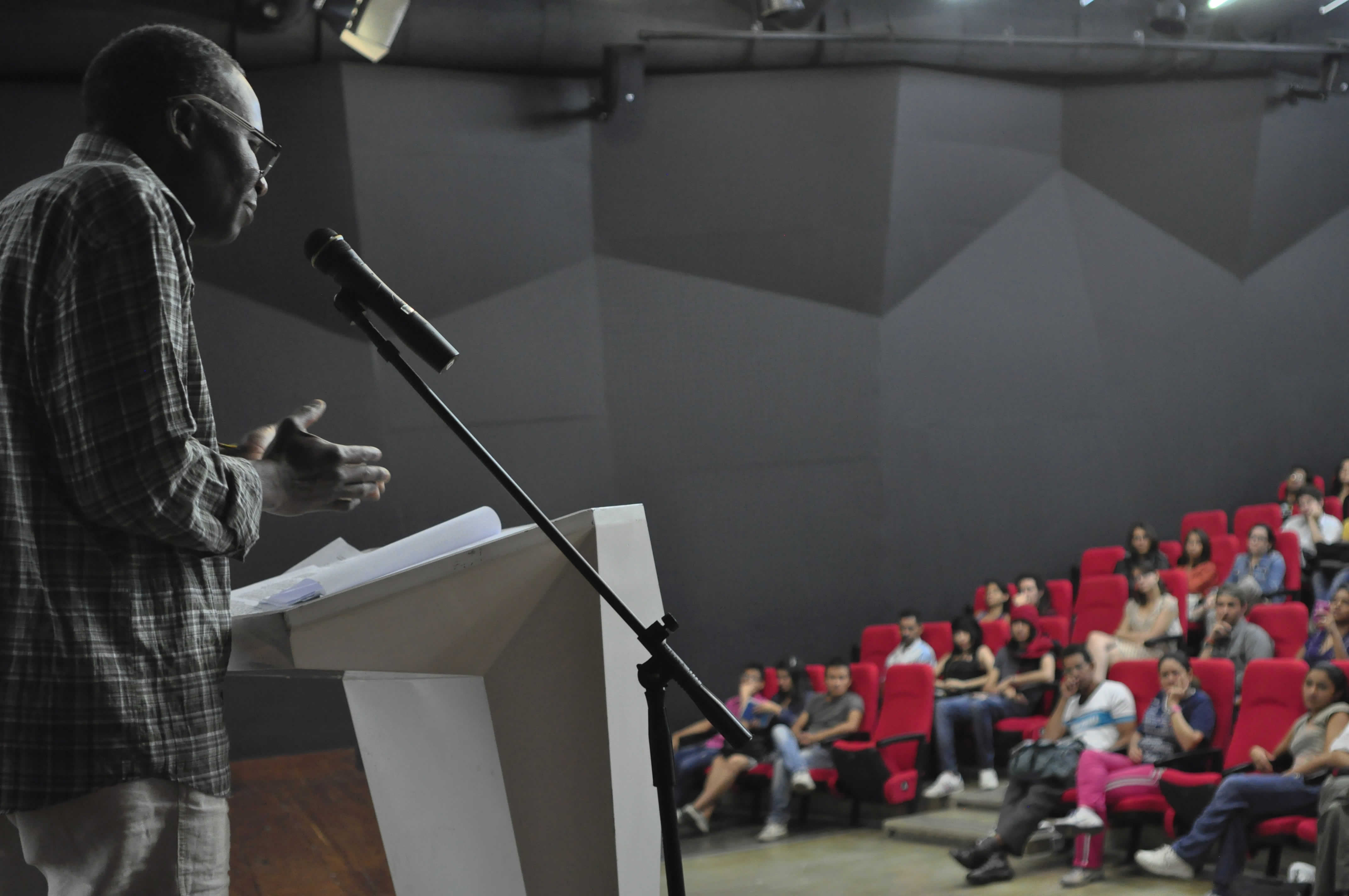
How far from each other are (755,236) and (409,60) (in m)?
2.37

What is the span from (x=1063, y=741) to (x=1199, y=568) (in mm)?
2636

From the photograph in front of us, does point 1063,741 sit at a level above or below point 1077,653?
Answer: below

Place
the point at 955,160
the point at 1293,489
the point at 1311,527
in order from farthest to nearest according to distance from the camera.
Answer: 1. the point at 955,160
2. the point at 1293,489
3. the point at 1311,527

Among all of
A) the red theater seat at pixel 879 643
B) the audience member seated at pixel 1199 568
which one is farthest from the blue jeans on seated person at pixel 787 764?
the audience member seated at pixel 1199 568

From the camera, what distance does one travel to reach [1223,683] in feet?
14.8

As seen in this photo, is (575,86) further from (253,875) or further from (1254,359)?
(1254,359)

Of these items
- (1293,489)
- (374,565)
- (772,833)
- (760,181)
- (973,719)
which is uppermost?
(760,181)

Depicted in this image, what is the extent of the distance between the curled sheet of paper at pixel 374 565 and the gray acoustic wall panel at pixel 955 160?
6.60m

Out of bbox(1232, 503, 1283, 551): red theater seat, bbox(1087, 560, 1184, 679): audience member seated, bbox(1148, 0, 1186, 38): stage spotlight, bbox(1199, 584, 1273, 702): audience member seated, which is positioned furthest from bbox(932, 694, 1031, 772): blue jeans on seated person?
bbox(1148, 0, 1186, 38): stage spotlight

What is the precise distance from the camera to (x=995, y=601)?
273 inches

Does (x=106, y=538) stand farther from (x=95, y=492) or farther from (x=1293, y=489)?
(x=1293, y=489)

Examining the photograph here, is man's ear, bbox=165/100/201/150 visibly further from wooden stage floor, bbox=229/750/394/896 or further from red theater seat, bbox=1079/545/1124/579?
red theater seat, bbox=1079/545/1124/579

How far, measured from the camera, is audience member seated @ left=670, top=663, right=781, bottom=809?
582 cm

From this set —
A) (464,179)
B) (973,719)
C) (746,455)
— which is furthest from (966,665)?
(464,179)
